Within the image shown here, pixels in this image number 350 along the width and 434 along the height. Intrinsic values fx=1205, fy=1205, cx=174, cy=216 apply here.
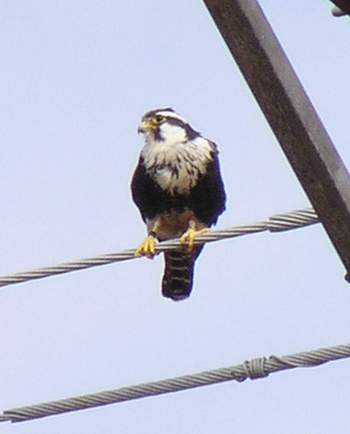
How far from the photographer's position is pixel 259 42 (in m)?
2.93

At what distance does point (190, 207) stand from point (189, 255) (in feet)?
0.99

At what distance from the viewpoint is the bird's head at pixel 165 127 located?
305 inches

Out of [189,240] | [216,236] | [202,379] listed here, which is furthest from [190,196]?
[202,379]

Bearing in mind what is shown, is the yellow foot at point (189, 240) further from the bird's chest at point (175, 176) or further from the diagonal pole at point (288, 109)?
the diagonal pole at point (288, 109)

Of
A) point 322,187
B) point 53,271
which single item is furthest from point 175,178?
point 322,187

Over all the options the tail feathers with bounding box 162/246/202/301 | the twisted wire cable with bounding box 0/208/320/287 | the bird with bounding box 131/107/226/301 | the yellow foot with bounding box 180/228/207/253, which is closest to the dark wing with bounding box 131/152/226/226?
the bird with bounding box 131/107/226/301

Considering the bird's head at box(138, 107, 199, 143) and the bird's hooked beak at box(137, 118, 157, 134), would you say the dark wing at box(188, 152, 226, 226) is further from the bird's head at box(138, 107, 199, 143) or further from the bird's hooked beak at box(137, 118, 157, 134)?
the bird's hooked beak at box(137, 118, 157, 134)

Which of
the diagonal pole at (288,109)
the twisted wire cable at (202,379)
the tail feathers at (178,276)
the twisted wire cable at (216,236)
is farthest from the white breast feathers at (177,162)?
the diagonal pole at (288,109)

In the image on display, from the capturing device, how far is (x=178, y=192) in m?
7.48

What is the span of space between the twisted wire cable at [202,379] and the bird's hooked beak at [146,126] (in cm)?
376

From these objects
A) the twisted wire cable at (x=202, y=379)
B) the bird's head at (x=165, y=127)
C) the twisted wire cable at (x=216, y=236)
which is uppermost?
the bird's head at (x=165, y=127)

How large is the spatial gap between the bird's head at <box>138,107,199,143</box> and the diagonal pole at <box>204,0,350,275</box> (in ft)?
15.5

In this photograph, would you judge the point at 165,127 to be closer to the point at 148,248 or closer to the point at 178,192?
the point at 178,192

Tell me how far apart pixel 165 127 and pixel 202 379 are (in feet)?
12.7
